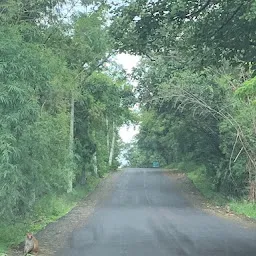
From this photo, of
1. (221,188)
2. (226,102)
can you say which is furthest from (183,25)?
(221,188)

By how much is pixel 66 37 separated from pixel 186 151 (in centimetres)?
1630

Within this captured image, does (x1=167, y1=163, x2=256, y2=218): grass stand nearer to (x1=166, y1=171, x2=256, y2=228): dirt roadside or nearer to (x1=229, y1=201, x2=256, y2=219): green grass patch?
(x1=229, y1=201, x2=256, y2=219): green grass patch

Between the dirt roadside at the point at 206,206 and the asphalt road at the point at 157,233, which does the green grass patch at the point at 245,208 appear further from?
the asphalt road at the point at 157,233

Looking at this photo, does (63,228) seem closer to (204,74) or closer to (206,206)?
(204,74)

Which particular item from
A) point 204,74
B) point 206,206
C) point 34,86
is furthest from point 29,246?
point 206,206

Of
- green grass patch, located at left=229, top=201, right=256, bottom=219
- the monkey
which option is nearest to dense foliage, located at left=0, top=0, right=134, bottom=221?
the monkey

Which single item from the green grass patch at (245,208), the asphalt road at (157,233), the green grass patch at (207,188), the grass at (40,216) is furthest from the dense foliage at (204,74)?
the grass at (40,216)

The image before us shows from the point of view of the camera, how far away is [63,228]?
1681cm

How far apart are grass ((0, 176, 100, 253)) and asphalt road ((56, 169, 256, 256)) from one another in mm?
1402

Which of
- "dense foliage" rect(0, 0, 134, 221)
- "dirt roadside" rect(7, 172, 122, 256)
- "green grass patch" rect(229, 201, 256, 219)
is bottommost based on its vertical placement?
"dirt roadside" rect(7, 172, 122, 256)

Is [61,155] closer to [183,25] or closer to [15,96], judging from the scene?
[15,96]

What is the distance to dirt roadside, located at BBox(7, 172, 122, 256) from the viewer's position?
12.4 m

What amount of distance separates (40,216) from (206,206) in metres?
9.03

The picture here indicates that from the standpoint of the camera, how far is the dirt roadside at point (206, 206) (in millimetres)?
18766
